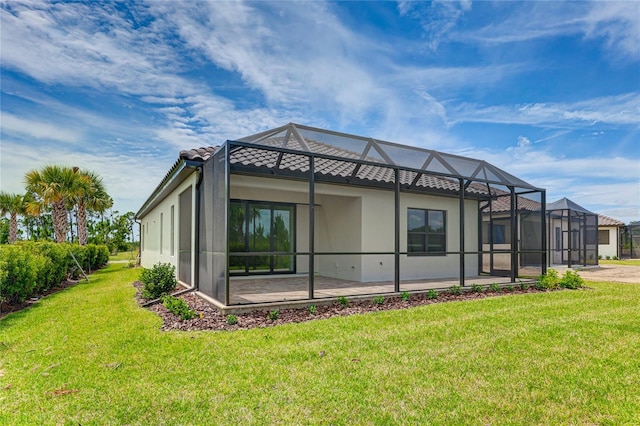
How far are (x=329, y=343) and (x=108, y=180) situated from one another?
27.6 metres

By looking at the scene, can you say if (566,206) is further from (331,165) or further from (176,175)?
(176,175)

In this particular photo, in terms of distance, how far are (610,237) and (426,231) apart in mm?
25813

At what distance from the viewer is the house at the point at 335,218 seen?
25.6 ft

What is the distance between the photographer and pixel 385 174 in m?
10.5

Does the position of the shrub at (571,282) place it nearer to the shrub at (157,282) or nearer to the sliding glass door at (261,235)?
the sliding glass door at (261,235)

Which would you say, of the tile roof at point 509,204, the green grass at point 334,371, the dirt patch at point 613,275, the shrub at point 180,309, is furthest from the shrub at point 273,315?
the dirt patch at point 613,275

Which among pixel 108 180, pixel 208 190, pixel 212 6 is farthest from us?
pixel 108 180

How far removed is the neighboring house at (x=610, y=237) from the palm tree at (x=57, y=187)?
120 ft

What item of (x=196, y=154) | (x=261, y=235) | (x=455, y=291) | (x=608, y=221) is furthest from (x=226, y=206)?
(x=608, y=221)

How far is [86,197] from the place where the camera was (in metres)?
25.9

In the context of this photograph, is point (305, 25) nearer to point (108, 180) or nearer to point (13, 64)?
point (13, 64)

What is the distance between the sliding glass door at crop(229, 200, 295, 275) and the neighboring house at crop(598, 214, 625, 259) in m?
27.4

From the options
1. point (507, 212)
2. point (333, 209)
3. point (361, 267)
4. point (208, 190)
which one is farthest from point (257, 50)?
point (507, 212)

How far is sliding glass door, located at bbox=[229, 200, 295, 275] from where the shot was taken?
11000mm
